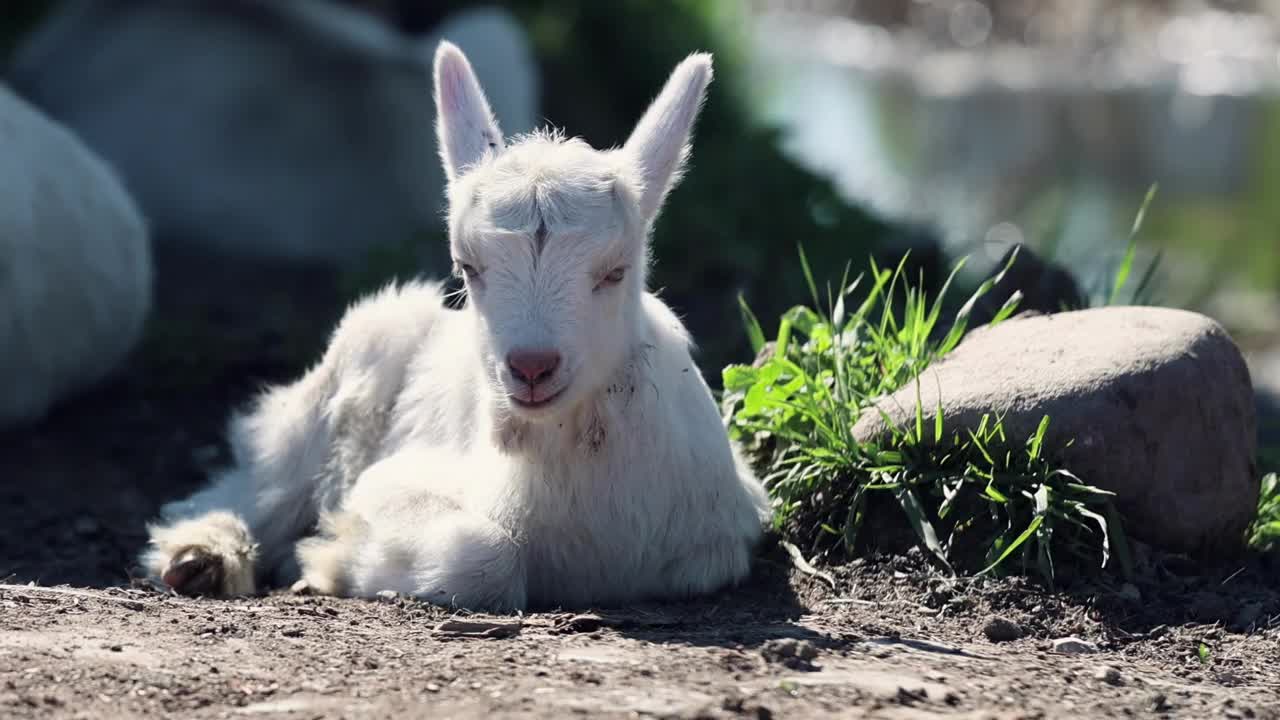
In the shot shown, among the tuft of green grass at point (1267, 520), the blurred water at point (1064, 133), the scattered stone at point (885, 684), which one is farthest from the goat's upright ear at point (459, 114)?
the blurred water at point (1064, 133)

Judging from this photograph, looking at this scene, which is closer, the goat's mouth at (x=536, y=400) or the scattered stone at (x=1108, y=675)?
the scattered stone at (x=1108, y=675)

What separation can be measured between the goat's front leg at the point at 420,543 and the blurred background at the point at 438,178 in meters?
1.26

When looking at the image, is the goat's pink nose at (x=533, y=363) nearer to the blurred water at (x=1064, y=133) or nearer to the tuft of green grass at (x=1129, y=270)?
the tuft of green grass at (x=1129, y=270)

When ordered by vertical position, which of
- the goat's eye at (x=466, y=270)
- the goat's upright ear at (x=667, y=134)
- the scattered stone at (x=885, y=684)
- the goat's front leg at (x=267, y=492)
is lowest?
the scattered stone at (x=885, y=684)

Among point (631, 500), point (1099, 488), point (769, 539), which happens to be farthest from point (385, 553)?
point (1099, 488)

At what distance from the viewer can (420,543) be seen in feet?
17.0

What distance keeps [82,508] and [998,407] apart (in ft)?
11.7

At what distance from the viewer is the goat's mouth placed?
15.0 feet

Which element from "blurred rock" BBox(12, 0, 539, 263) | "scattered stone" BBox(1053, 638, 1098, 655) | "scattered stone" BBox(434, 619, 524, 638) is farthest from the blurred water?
"scattered stone" BBox(434, 619, 524, 638)

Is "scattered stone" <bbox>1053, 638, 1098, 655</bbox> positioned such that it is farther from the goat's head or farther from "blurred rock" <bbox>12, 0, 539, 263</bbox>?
"blurred rock" <bbox>12, 0, 539, 263</bbox>

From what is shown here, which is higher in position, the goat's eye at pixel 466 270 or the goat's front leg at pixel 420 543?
the goat's eye at pixel 466 270

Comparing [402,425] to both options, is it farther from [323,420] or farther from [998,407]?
[998,407]

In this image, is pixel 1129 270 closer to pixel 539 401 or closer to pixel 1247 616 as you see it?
pixel 1247 616

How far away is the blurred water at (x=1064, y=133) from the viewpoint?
1442 cm
